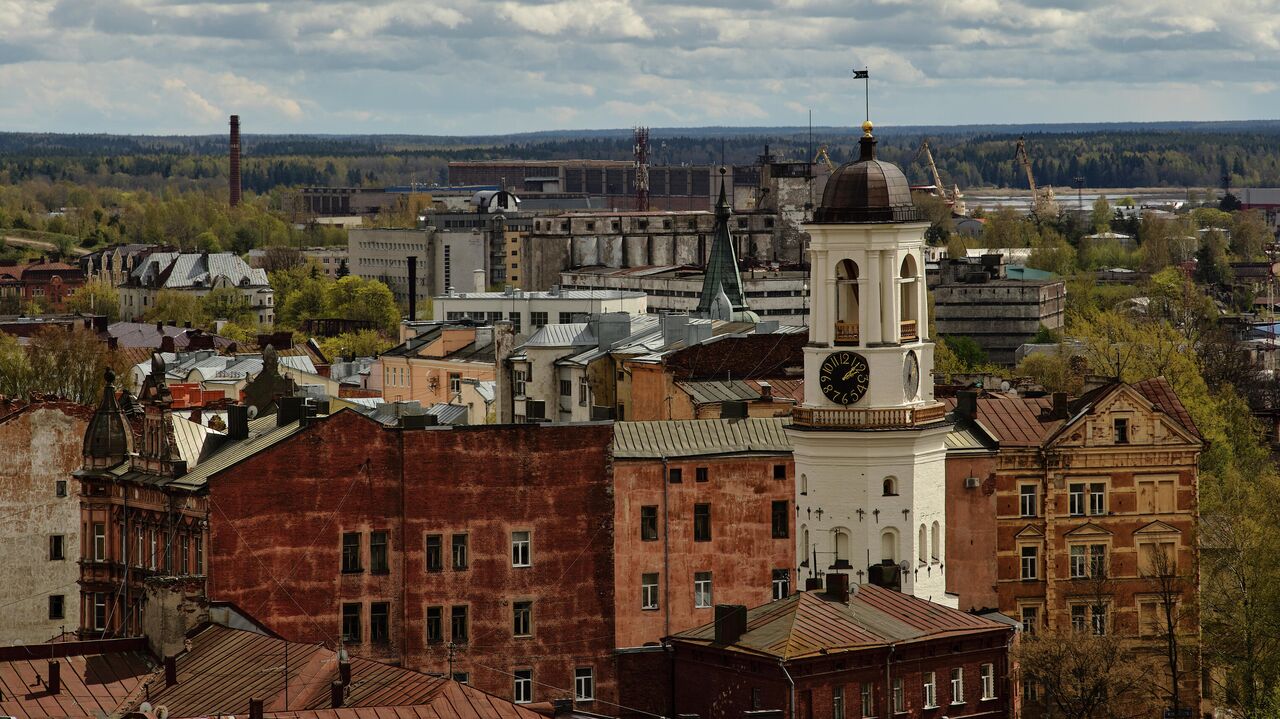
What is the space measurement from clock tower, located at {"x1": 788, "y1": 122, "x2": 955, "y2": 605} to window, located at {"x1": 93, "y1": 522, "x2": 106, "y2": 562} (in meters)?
21.1

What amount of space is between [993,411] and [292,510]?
26090 millimetres

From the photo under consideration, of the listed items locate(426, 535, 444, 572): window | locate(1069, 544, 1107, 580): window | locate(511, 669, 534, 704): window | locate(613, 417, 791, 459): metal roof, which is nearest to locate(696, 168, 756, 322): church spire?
locate(1069, 544, 1107, 580): window

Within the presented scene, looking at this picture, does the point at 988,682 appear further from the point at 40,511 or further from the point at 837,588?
the point at 40,511

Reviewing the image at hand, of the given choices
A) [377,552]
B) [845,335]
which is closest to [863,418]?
[845,335]

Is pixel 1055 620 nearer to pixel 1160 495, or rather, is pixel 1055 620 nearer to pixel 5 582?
pixel 1160 495

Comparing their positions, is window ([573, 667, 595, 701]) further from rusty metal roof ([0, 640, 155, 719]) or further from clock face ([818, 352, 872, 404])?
rusty metal roof ([0, 640, 155, 719])

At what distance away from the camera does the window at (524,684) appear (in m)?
87.8

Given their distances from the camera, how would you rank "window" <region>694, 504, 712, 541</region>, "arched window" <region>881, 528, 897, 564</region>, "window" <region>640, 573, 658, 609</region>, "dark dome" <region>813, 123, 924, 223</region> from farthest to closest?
"window" <region>694, 504, 712, 541</region> → "window" <region>640, 573, 658, 609</region> → "arched window" <region>881, 528, 897, 564</region> → "dark dome" <region>813, 123, 924, 223</region>

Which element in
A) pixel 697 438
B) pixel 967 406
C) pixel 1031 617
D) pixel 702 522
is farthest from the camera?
pixel 1031 617

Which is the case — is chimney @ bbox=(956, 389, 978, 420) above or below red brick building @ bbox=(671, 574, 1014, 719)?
above

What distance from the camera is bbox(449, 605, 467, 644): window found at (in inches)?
3452

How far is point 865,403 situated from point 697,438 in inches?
372

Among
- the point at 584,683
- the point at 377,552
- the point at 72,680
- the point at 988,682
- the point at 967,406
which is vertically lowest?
the point at 584,683

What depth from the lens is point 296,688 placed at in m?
71.7
